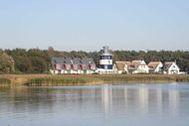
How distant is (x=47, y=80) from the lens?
221 ft

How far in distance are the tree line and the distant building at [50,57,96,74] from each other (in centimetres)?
272

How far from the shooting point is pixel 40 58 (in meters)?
95.2

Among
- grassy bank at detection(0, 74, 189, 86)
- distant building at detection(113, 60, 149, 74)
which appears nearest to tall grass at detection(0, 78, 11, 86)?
grassy bank at detection(0, 74, 189, 86)

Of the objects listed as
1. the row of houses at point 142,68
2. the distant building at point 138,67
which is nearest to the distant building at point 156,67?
the row of houses at point 142,68

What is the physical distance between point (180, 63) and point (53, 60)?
38.9 meters

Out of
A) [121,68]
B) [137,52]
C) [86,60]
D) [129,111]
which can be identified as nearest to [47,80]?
[129,111]

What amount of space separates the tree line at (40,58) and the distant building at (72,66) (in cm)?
272

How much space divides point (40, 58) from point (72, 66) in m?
21.1

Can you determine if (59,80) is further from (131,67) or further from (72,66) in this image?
(131,67)

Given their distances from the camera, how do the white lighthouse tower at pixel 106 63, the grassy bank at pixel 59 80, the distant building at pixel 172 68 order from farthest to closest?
the distant building at pixel 172 68 < the white lighthouse tower at pixel 106 63 < the grassy bank at pixel 59 80

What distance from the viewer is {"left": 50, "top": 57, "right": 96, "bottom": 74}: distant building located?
113 meters

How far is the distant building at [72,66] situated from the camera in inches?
4461

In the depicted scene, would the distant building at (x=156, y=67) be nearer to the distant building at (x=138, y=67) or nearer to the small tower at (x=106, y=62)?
the distant building at (x=138, y=67)

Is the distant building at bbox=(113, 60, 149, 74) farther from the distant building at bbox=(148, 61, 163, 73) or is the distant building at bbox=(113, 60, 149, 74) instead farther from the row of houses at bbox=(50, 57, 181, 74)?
the distant building at bbox=(148, 61, 163, 73)
